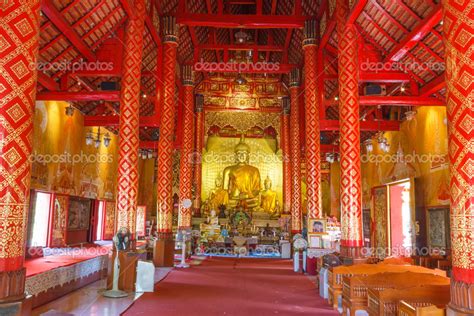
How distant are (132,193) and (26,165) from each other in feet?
16.3

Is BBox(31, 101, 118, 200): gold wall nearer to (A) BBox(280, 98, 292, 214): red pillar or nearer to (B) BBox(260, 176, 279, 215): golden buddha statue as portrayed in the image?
(A) BBox(280, 98, 292, 214): red pillar

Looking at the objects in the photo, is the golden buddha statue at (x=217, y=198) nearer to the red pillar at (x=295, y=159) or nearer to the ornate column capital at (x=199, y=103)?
the ornate column capital at (x=199, y=103)

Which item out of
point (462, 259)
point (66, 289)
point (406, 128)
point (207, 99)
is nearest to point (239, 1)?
point (207, 99)

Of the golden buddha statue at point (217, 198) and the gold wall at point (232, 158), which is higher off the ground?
the gold wall at point (232, 158)

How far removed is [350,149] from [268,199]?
40.2ft

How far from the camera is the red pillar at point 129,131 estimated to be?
8.62 m

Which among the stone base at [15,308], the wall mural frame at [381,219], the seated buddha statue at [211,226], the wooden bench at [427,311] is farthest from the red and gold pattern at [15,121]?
the seated buddha statue at [211,226]

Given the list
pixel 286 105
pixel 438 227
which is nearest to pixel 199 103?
pixel 286 105

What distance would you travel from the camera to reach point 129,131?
8.86 metres

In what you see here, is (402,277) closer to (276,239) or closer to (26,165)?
(26,165)

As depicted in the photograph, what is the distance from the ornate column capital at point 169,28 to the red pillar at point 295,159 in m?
5.95

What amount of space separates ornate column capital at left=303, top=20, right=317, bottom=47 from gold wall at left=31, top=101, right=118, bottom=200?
23.7 feet

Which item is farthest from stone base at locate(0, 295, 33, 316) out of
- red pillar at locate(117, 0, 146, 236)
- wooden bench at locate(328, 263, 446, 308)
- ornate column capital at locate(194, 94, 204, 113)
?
ornate column capital at locate(194, 94, 204, 113)

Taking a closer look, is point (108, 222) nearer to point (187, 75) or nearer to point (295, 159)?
point (187, 75)
